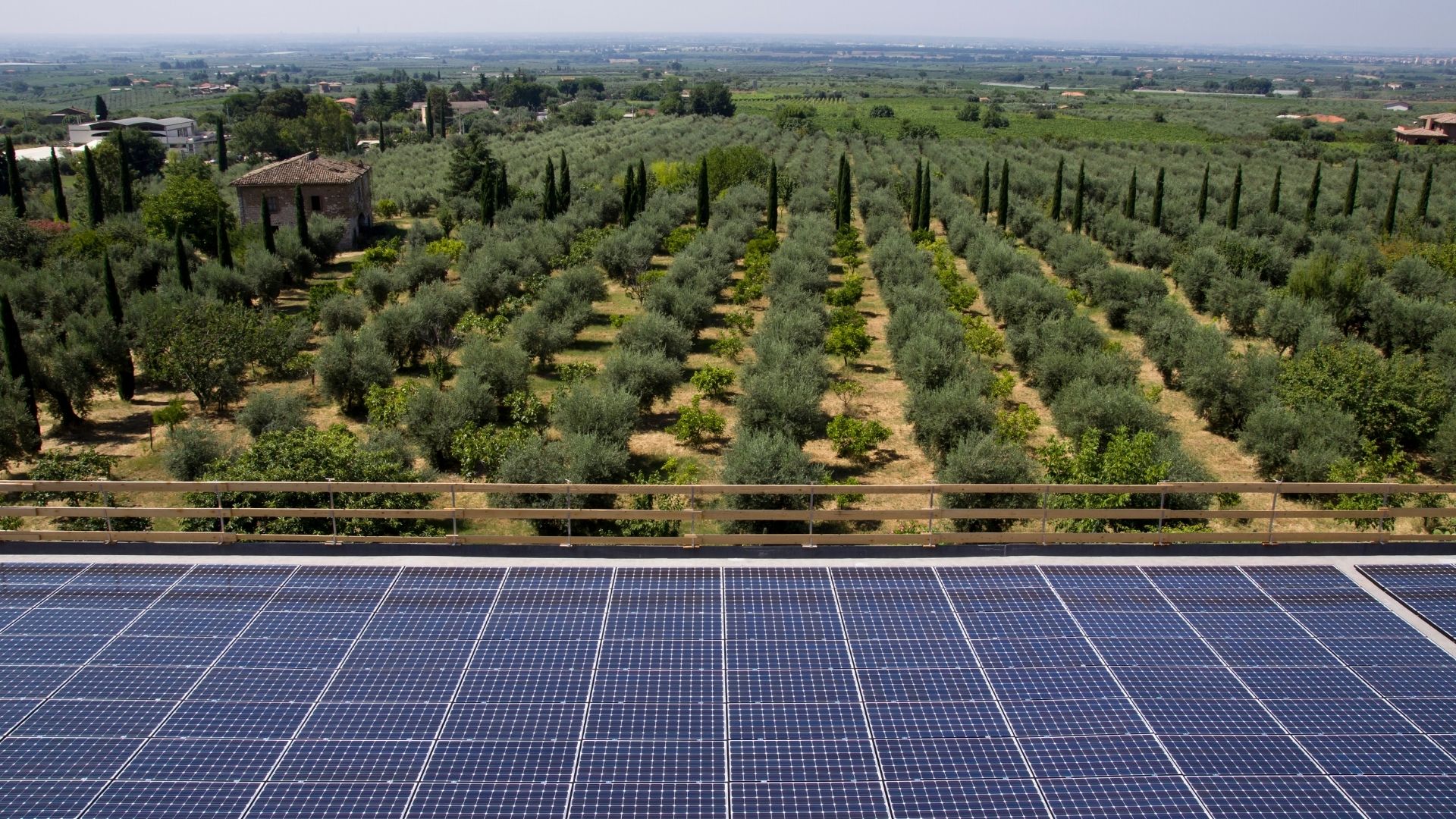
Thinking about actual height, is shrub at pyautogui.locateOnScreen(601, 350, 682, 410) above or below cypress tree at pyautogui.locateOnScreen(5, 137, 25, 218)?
below

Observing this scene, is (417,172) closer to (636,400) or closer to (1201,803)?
(636,400)

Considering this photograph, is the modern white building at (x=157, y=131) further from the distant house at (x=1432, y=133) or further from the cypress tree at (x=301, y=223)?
the distant house at (x=1432, y=133)

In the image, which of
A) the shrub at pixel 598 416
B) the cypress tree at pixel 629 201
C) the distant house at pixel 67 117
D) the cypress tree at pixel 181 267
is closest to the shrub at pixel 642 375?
the shrub at pixel 598 416

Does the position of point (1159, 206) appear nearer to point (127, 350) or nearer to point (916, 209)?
point (916, 209)

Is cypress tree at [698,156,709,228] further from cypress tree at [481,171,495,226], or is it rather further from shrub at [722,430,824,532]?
shrub at [722,430,824,532]

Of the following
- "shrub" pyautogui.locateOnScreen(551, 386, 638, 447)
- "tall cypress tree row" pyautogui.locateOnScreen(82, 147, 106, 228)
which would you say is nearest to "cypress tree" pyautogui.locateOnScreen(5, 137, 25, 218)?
"tall cypress tree row" pyautogui.locateOnScreen(82, 147, 106, 228)

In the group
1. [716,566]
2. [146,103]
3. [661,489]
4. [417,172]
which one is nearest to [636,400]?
[661,489]

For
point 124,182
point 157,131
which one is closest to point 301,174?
point 124,182
